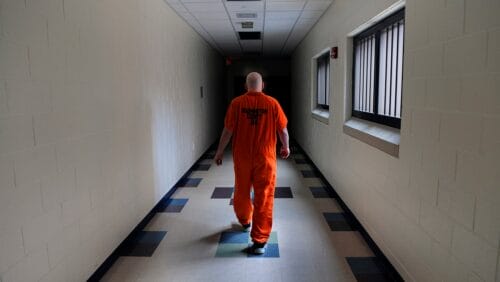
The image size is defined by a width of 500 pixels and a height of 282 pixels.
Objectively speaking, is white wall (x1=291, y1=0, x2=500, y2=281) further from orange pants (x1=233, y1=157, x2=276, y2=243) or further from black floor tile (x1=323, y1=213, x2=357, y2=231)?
orange pants (x1=233, y1=157, x2=276, y2=243)

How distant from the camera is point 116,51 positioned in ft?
9.16

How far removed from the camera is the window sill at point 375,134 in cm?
246

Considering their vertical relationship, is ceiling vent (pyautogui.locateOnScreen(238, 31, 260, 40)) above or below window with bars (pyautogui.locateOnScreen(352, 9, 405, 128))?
above

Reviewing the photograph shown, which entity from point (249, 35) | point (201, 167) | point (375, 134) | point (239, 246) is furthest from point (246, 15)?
point (239, 246)

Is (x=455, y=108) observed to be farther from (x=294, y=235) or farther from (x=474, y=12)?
(x=294, y=235)

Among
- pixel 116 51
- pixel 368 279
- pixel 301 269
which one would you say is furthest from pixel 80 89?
pixel 368 279

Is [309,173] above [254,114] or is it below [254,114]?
below

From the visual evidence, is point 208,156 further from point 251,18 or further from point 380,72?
point 380,72

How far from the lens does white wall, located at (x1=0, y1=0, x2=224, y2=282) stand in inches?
64.4

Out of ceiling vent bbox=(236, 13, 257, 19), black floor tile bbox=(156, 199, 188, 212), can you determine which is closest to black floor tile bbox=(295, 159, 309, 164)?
ceiling vent bbox=(236, 13, 257, 19)

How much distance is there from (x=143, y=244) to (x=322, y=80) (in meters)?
4.34

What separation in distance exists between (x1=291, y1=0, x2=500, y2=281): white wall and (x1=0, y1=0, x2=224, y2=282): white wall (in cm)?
200

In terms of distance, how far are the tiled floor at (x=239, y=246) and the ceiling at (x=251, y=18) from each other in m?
2.32

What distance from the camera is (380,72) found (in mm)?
3178
